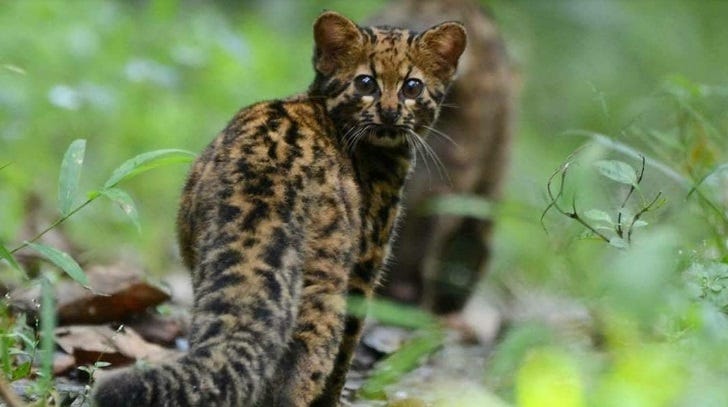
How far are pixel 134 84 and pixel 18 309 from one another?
205 inches

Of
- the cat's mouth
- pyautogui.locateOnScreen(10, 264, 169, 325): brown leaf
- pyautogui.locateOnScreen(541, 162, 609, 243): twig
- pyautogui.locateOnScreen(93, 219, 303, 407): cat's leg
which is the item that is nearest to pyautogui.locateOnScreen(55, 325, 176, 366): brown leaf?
pyautogui.locateOnScreen(10, 264, 169, 325): brown leaf

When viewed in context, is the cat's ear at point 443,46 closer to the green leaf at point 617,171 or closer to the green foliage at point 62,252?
the green foliage at point 62,252

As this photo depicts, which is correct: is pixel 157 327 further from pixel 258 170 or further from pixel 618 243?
pixel 618 243

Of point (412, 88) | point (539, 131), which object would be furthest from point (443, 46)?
point (539, 131)

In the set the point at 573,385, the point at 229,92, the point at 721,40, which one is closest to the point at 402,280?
the point at 229,92

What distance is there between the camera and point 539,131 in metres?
15.1

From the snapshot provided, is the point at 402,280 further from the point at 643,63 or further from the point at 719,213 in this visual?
the point at 643,63

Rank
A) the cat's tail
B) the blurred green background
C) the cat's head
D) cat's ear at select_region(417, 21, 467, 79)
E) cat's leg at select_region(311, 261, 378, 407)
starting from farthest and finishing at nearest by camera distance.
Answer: cat's ear at select_region(417, 21, 467, 79) < the cat's head < cat's leg at select_region(311, 261, 378, 407) < the blurred green background < the cat's tail

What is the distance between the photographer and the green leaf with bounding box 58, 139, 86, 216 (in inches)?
203

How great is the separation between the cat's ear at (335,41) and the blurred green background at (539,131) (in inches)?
37.6

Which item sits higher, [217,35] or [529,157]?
[217,35]

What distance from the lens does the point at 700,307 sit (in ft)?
14.1

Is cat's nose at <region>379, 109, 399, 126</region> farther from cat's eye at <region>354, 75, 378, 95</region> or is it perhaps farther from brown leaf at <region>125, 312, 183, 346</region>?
brown leaf at <region>125, 312, 183, 346</region>

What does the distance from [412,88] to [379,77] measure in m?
0.18
